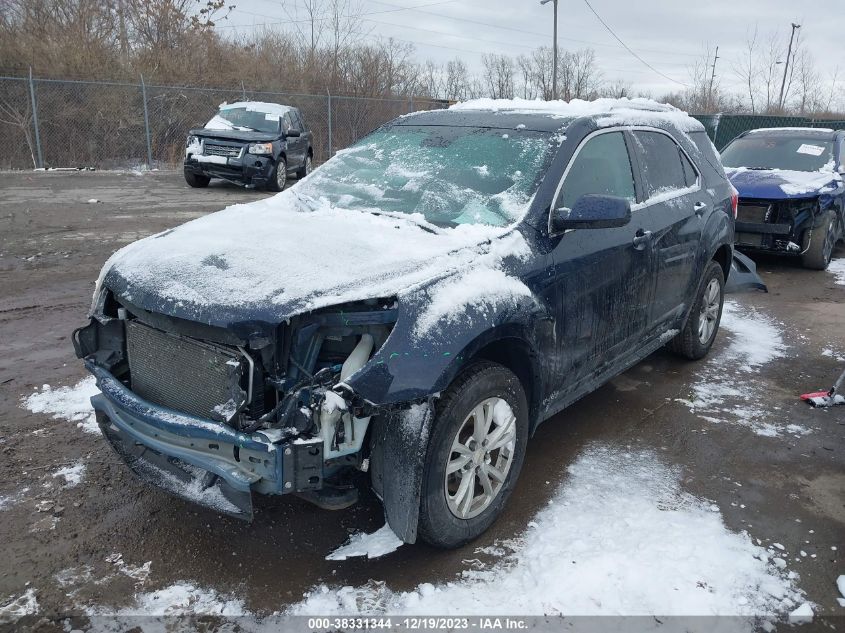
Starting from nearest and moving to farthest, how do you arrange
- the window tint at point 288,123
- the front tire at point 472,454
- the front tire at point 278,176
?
the front tire at point 472,454 < the front tire at point 278,176 < the window tint at point 288,123

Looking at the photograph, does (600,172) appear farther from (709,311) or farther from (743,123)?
(743,123)

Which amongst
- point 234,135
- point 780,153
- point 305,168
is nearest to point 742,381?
point 780,153

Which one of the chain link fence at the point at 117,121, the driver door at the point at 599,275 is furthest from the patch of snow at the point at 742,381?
the chain link fence at the point at 117,121

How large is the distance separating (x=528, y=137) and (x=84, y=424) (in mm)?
3144

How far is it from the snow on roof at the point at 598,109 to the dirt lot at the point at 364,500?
1920 mm

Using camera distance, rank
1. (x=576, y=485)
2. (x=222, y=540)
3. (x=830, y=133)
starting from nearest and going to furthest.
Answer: (x=222, y=540)
(x=576, y=485)
(x=830, y=133)

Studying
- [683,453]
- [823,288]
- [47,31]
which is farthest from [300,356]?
[47,31]

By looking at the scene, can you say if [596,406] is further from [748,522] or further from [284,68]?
[284,68]

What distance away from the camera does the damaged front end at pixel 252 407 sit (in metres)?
2.46

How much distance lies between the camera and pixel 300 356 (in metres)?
2.60

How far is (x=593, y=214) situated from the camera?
3.25 metres

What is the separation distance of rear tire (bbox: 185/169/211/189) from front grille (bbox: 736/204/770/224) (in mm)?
11595

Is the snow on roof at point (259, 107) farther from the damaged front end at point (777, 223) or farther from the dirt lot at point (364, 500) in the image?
the damaged front end at point (777, 223)

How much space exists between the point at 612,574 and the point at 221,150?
1366 cm
